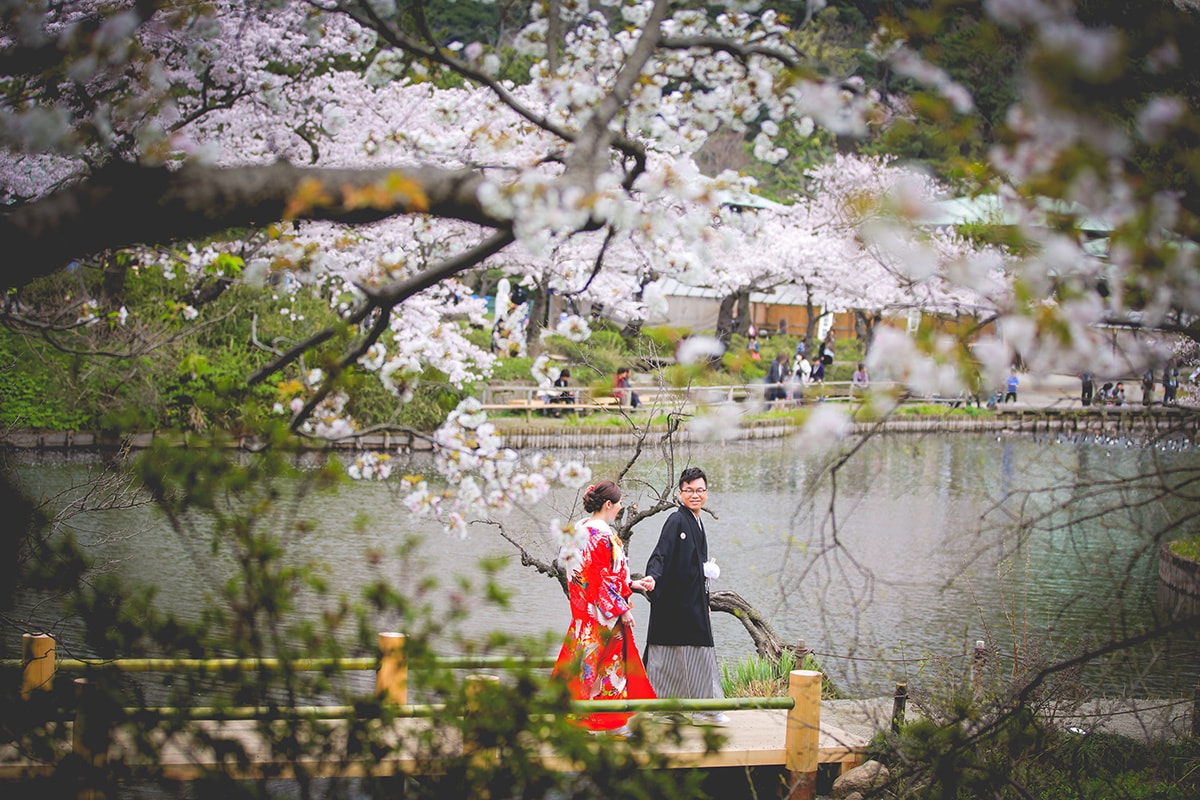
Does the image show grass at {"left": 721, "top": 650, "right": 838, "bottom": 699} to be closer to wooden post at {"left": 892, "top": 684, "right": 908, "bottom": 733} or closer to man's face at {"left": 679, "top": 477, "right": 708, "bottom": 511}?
wooden post at {"left": 892, "top": 684, "right": 908, "bottom": 733}

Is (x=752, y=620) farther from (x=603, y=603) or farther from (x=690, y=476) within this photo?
(x=603, y=603)

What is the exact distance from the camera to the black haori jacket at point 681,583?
4852 mm

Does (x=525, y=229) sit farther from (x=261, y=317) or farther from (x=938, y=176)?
(x=938, y=176)

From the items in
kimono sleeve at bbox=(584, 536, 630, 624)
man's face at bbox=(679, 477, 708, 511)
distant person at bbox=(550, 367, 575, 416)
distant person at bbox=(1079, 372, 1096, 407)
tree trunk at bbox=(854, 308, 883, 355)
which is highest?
tree trunk at bbox=(854, 308, 883, 355)

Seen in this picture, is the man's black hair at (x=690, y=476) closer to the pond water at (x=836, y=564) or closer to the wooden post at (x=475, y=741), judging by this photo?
the pond water at (x=836, y=564)

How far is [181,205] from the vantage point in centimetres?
210

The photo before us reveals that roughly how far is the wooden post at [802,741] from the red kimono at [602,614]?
2.09ft

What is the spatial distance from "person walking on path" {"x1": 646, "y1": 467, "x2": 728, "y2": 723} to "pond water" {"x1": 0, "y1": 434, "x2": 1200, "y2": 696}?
36 centimetres

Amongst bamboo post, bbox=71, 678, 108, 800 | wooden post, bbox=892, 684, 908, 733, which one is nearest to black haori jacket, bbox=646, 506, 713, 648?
wooden post, bbox=892, 684, 908, 733

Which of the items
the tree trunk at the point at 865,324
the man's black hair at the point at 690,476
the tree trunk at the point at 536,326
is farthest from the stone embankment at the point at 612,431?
the tree trunk at the point at 865,324

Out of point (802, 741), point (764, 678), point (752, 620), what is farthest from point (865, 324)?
point (802, 741)

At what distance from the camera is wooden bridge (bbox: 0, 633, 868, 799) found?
2.26 meters

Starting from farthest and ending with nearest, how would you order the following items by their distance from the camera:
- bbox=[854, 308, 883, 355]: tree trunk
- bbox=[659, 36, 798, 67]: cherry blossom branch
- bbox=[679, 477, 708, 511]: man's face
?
bbox=[854, 308, 883, 355]: tree trunk, bbox=[679, 477, 708, 511]: man's face, bbox=[659, 36, 798, 67]: cherry blossom branch

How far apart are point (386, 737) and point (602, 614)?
1615 mm
